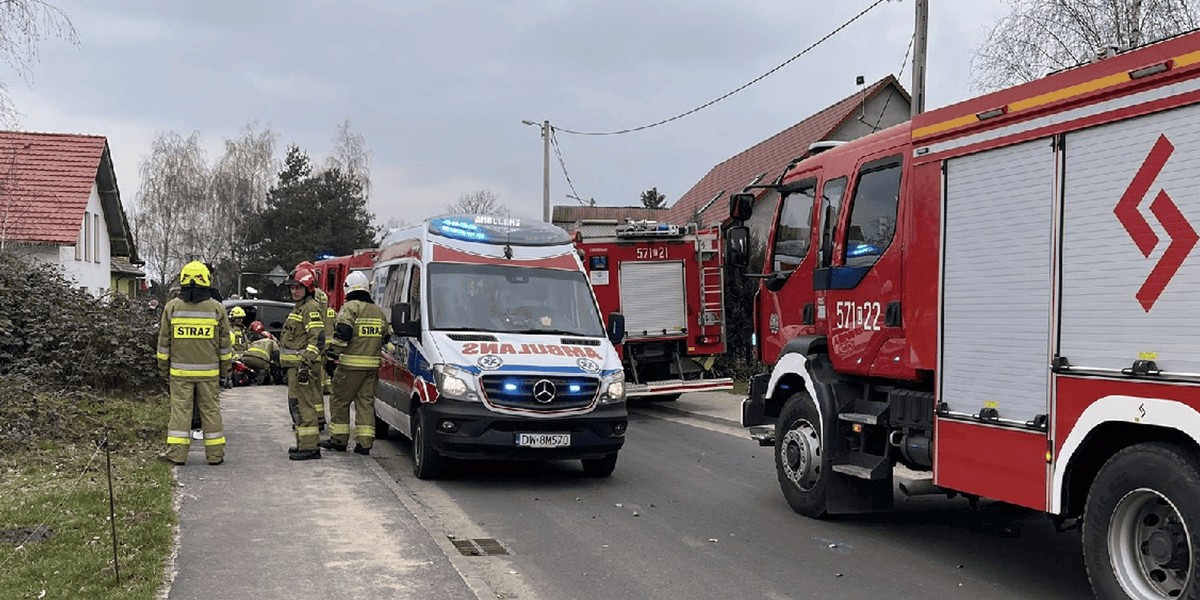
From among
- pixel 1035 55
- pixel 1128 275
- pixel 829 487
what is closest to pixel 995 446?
pixel 1128 275

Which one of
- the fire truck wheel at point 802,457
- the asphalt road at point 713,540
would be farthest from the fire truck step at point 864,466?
the asphalt road at point 713,540

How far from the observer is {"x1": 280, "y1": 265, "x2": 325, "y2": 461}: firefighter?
10117 mm

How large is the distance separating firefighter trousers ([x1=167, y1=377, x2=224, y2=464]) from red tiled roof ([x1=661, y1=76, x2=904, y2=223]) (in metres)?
19.5

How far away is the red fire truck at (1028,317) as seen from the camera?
490cm

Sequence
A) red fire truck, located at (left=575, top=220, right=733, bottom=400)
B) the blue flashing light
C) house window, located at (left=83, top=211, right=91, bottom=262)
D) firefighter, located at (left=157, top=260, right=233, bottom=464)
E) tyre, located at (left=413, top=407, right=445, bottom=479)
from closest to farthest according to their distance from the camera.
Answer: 1. the blue flashing light
2. tyre, located at (left=413, top=407, right=445, bottom=479)
3. firefighter, located at (left=157, top=260, right=233, bottom=464)
4. red fire truck, located at (left=575, top=220, right=733, bottom=400)
5. house window, located at (left=83, top=211, right=91, bottom=262)

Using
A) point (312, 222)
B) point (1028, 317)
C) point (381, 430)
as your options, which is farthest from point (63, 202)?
point (312, 222)

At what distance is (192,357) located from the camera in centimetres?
955

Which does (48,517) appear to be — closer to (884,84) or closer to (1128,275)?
(1128,275)

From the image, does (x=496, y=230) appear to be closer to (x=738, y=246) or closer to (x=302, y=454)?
(x=302, y=454)

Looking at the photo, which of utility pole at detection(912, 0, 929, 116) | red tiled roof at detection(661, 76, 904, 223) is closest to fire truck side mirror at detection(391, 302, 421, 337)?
utility pole at detection(912, 0, 929, 116)

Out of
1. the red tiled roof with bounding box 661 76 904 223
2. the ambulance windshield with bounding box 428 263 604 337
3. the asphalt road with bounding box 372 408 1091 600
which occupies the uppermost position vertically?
the red tiled roof with bounding box 661 76 904 223

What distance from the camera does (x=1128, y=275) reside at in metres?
5.13

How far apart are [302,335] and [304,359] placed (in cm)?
28

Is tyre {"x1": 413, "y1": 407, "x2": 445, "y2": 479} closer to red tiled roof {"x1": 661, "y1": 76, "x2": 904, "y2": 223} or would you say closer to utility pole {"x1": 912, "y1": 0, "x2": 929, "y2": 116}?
utility pole {"x1": 912, "y1": 0, "x2": 929, "y2": 116}
